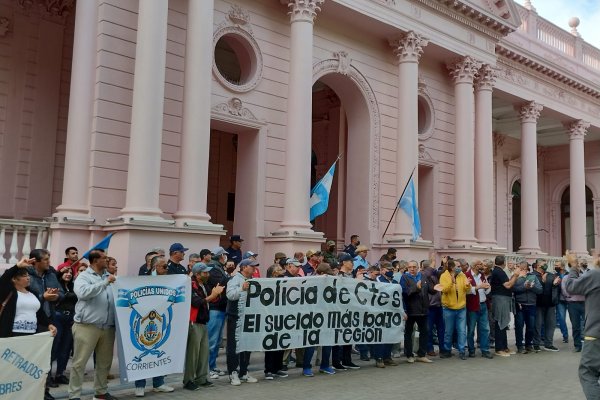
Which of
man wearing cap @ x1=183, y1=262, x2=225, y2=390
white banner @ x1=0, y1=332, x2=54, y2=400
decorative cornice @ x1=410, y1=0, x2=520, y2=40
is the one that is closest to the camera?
white banner @ x1=0, y1=332, x2=54, y2=400

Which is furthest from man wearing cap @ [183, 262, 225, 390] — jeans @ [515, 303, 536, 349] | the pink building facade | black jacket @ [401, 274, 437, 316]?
jeans @ [515, 303, 536, 349]

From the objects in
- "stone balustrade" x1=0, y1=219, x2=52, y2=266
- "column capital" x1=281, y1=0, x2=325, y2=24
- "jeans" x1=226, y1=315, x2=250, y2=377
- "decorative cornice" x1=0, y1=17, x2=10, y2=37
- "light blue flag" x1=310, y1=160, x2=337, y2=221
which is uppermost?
"column capital" x1=281, y1=0, x2=325, y2=24

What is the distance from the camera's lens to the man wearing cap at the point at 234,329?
8977mm

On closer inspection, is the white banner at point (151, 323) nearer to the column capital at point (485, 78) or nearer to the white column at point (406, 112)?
the white column at point (406, 112)

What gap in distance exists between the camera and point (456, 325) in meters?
12.0

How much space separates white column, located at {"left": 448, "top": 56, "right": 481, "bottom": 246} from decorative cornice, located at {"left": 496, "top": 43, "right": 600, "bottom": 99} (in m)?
2.85

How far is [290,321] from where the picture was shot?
9.56m

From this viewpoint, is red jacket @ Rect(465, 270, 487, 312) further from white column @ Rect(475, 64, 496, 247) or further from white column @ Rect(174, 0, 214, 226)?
white column @ Rect(475, 64, 496, 247)

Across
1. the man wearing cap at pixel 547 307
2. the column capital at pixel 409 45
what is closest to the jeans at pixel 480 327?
the man wearing cap at pixel 547 307

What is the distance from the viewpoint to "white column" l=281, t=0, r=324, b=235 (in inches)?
570

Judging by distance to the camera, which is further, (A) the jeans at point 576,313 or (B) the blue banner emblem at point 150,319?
(A) the jeans at point 576,313

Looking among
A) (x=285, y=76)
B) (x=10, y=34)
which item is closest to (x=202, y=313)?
(x=285, y=76)

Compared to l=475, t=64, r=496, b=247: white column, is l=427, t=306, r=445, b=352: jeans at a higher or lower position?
lower

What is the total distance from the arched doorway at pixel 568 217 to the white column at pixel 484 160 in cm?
1396
